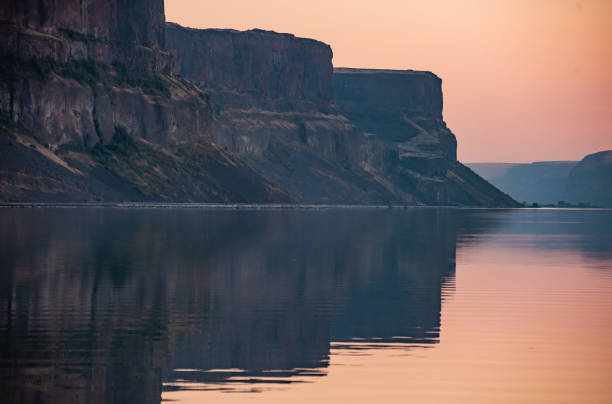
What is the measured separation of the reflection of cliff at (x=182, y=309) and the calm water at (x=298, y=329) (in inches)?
3.5

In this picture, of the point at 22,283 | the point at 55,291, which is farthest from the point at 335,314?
the point at 22,283

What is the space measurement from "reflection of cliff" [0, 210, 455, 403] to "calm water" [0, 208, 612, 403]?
0.29ft

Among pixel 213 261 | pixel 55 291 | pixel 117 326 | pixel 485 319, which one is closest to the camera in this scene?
pixel 117 326

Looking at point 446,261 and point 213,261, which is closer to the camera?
point 213,261

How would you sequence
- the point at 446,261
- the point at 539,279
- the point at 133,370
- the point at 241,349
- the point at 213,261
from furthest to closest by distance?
the point at 446,261 < the point at 213,261 < the point at 539,279 < the point at 241,349 < the point at 133,370

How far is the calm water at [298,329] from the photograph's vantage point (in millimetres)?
27594

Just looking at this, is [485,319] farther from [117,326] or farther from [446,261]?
[446,261]

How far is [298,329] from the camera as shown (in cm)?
3772

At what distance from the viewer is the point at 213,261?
67625mm

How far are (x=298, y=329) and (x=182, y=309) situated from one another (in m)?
6.23

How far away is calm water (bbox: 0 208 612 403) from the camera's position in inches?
1086

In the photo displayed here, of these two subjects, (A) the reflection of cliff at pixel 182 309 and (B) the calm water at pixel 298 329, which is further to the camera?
(A) the reflection of cliff at pixel 182 309

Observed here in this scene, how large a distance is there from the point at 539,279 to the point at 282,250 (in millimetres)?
25668

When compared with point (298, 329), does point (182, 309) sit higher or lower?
higher
